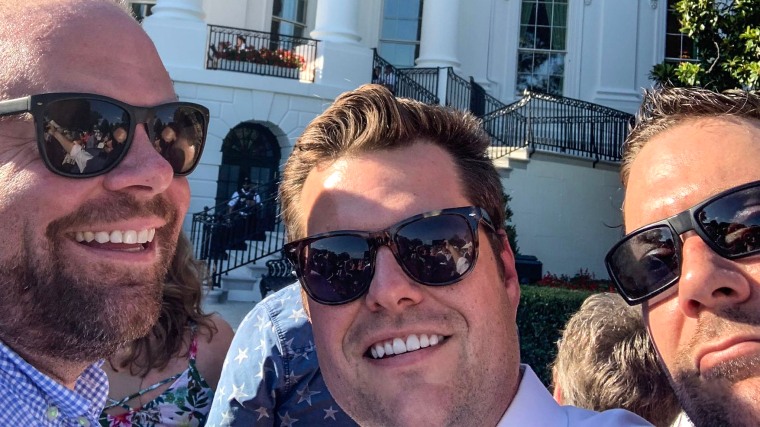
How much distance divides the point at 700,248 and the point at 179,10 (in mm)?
16194

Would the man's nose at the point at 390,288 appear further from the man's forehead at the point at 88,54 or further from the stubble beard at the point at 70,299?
the man's forehead at the point at 88,54

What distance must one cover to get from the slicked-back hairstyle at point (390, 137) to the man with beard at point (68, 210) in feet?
1.38

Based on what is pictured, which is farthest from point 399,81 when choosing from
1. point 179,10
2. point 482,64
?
point 179,10

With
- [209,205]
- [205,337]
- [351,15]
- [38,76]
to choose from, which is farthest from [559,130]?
[38,76]

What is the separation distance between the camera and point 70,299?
185 centimetres

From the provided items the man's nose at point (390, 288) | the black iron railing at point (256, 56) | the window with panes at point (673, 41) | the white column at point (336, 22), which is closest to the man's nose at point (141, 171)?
the man's nose at point (390, 288)

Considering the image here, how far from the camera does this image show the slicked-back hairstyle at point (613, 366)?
2855 millimetres

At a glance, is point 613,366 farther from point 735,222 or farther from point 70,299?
point 70,299

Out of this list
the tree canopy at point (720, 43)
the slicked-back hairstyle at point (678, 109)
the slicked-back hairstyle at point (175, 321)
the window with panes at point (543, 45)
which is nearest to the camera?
the slicked-back hairstyle at point (678, 109)

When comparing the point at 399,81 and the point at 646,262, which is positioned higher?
the point at 399,81

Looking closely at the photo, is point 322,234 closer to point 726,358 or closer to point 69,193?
point 69,193

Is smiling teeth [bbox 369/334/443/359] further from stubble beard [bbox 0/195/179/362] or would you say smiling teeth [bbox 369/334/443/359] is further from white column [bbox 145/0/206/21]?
white column [bbox 145/0/206/21]

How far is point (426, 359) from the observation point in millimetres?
1938

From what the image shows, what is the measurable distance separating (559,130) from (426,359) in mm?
15562
